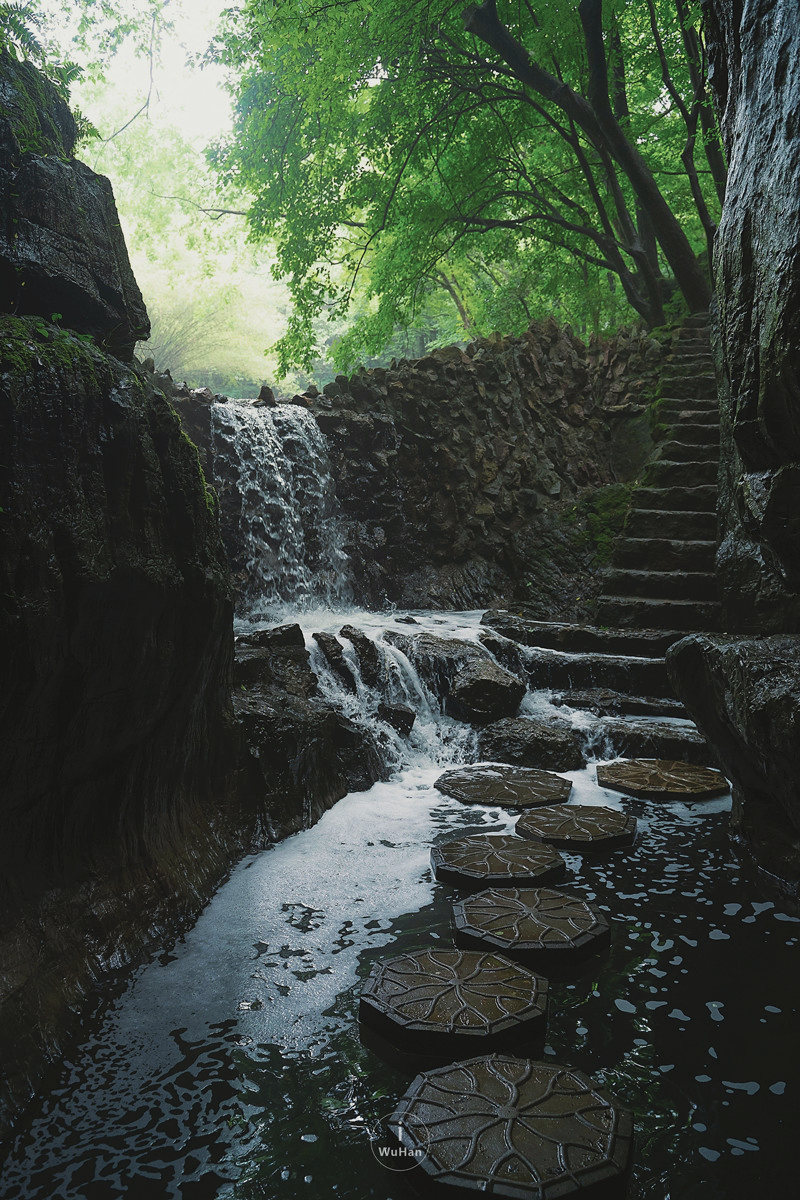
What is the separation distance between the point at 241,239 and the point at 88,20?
1878 centimetres

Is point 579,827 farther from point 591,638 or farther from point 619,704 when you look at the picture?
point 591,638

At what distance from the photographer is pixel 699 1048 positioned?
7.54 ft

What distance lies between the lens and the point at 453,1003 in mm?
2486

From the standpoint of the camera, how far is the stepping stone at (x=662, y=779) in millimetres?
4953

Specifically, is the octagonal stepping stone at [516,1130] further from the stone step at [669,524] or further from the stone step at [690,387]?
the stone step at [690,387]

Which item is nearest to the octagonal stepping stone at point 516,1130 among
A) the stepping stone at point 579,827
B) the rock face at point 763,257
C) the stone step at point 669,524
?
the stepping stone at point 579,827

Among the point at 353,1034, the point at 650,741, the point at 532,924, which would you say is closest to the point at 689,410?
the point at 650,741

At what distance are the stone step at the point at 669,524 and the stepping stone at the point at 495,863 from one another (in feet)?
18.9

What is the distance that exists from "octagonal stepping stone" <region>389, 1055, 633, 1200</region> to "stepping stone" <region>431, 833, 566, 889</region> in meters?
1.42

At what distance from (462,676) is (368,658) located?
0.91 m

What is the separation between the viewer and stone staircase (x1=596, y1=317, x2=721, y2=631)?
316 inches

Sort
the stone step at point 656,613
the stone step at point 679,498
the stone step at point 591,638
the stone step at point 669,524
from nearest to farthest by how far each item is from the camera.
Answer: the stone step at point 591,638, the stone step at point 656,613, the stone step at point 669,524, the stone step at point 679,498

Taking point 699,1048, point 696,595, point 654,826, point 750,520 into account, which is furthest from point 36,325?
point 696,595

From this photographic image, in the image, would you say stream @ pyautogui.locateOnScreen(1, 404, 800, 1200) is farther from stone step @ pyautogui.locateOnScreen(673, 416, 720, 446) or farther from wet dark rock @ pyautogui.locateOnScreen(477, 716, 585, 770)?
stone step @ pyautogui.locateOnScreen(673, 416, 720, 446)
